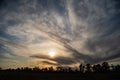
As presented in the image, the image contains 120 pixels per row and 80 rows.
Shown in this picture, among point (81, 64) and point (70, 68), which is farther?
point (81, 64)

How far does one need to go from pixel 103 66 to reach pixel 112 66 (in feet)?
34.9

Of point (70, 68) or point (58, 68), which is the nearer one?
point (70, 68)

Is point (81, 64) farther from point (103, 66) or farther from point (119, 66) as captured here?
point (119, 66)

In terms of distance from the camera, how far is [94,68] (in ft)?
570

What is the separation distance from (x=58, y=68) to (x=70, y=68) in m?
21.4

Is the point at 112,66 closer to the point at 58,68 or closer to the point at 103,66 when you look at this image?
the point at 103,66

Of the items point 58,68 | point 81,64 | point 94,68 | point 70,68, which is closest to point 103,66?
point 94,68

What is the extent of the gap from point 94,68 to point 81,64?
1514 centimetres

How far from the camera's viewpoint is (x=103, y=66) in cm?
17200

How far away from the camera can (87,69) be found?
567 ft

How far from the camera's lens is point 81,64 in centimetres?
17925

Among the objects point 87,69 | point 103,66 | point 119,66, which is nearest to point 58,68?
point 87,69

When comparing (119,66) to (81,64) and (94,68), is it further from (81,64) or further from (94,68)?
(81,64)

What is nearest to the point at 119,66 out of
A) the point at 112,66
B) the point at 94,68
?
the point at 112,66
